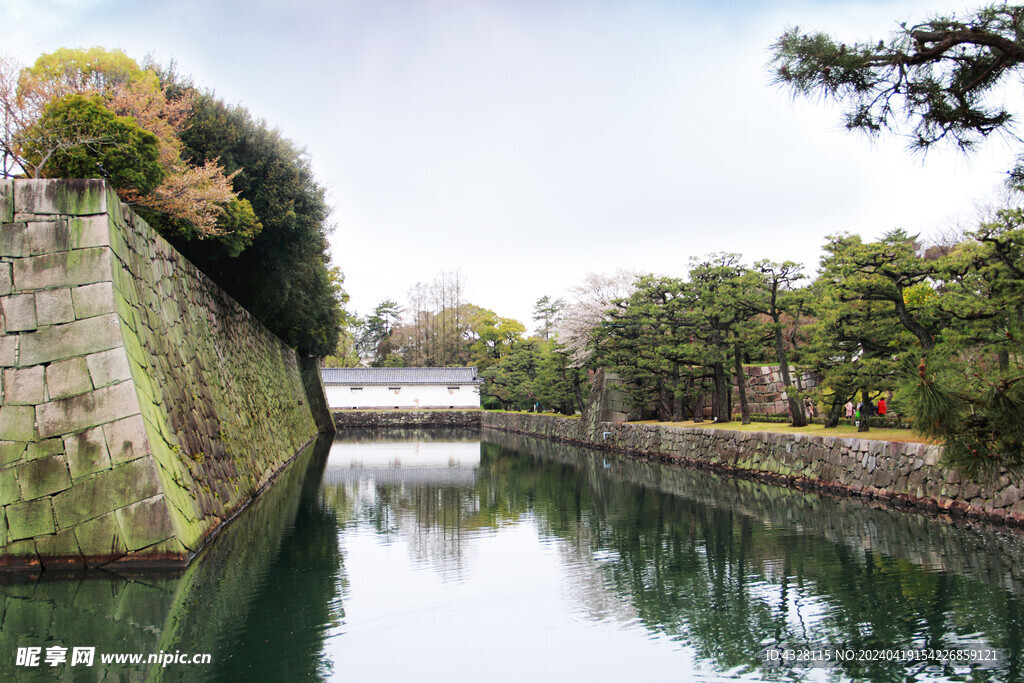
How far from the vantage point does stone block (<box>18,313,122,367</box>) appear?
6121mm

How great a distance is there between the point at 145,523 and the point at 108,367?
1.45 meters

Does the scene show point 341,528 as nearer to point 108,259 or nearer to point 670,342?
point 108,259

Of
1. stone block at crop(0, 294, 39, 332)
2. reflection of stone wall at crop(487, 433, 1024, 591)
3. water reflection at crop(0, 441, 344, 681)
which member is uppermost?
stone block at crop(0, 294, 39, 332)

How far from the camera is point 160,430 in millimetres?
6594

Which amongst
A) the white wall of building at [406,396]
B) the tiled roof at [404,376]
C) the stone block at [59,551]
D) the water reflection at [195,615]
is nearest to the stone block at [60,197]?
the stone block at [59,551]

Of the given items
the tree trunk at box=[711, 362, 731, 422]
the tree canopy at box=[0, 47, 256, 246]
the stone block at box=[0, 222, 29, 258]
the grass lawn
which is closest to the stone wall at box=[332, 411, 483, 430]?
the tree trunk at box=[711, 362, 731, 422]

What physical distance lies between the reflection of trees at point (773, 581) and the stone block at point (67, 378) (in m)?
5.09

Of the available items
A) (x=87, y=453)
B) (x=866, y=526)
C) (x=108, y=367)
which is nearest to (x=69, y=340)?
(x=108, y=367)

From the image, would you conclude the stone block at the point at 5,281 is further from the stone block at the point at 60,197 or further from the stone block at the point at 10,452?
the stone block at the point at 10,452

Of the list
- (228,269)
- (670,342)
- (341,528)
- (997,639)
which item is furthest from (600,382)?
(997,639)

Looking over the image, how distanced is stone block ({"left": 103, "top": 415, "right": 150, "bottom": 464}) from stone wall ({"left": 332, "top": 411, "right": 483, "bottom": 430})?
3523cm

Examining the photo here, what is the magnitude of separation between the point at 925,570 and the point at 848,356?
770 cm

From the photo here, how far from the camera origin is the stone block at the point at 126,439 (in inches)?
231

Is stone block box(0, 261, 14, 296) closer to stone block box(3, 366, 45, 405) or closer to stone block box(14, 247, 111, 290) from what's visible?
stone block box(14, 247, 111, 290)
